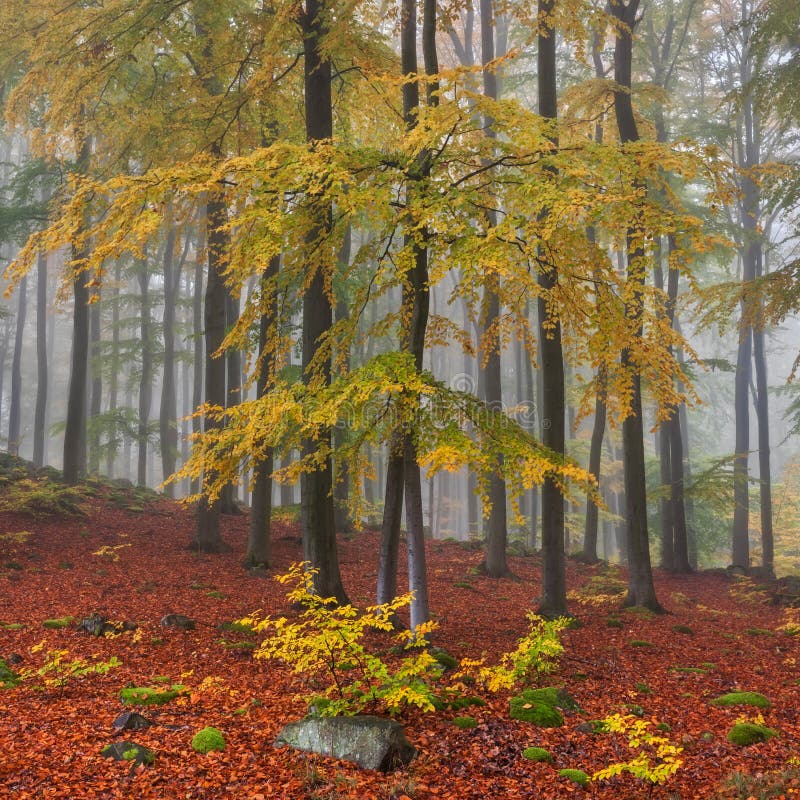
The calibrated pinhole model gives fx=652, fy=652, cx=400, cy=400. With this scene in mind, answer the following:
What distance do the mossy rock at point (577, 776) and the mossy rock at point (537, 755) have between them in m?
0.25

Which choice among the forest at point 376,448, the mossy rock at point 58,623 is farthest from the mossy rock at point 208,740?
the mossy rock at point 58,623

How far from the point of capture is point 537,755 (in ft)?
17.4

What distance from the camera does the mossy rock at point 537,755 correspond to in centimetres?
529

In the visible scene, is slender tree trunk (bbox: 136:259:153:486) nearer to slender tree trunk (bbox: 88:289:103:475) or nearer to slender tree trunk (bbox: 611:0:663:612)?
slender tree trunk (bbox: 88:289:103:475)

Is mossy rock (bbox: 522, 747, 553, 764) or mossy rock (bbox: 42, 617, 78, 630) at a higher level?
mossy rock (bbox: 42, 617, 78, 630)

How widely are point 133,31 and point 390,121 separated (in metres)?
4.13

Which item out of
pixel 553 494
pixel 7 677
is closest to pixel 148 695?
pixel 7 677

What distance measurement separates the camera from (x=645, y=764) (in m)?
4.59

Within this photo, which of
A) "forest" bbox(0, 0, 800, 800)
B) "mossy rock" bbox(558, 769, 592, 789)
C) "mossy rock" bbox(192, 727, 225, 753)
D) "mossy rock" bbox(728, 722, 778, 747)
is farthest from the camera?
"mossy rock" bbox(728, 722, 778, 747)

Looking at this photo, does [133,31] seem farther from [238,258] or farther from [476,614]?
[476,614]

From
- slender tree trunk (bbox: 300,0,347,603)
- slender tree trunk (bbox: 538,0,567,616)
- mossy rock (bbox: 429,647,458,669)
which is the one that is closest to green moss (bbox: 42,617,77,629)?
slender tree trunk (bbox: 300,0,347,603)

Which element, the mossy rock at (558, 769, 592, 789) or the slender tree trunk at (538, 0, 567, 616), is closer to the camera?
the mossy rock at (558, 769, 592, 789)

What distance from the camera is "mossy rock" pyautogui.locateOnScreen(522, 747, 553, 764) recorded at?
5293 millimetres

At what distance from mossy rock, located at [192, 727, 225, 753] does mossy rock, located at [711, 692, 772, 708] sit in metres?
5.07
